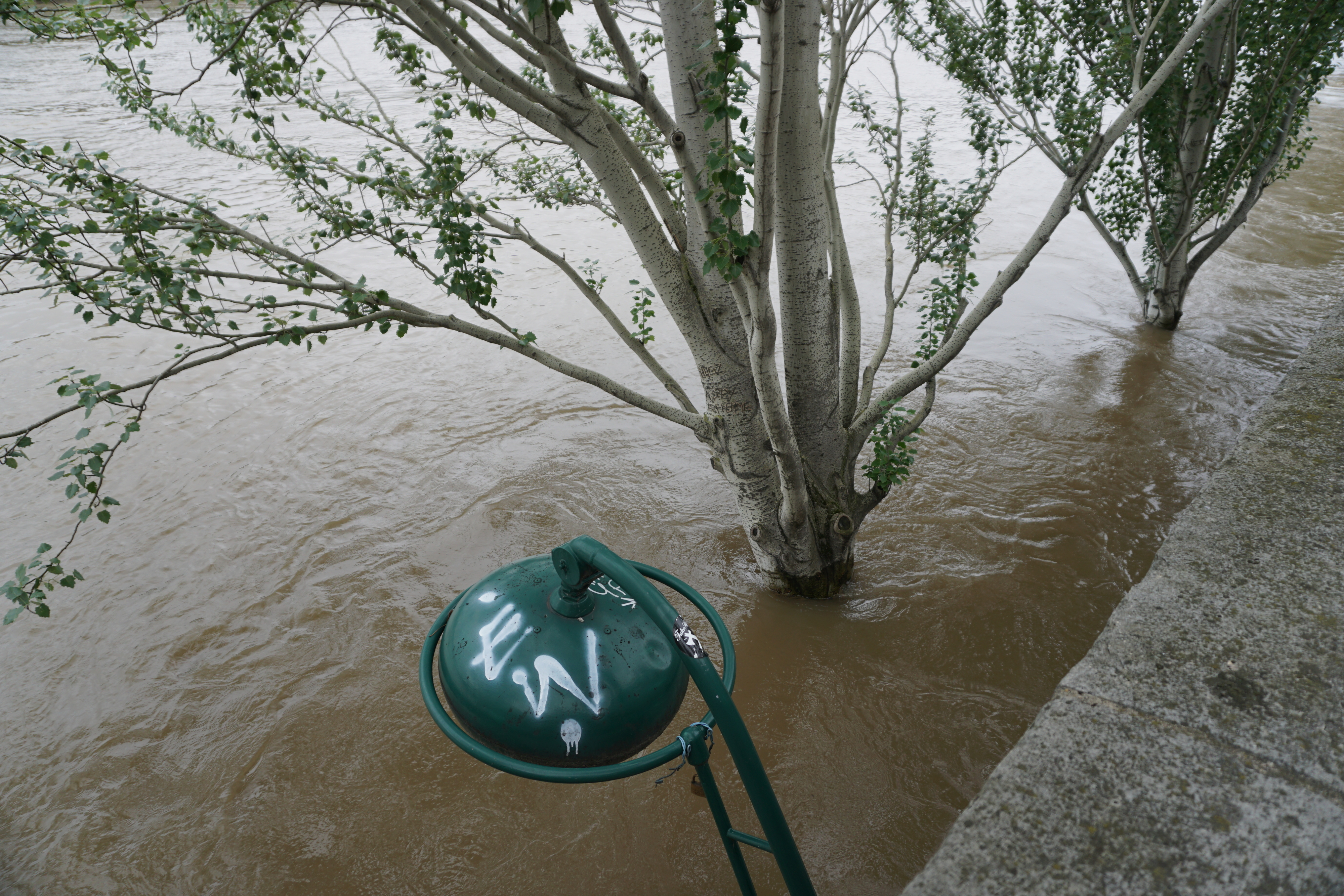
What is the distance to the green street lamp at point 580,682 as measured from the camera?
138cm

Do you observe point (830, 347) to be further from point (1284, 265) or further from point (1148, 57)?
point (1284, 265)

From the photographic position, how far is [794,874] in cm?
144

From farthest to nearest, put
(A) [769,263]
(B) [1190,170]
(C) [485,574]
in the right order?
(B) [1190,170] → (C) [485,574] → (A) [769,263]

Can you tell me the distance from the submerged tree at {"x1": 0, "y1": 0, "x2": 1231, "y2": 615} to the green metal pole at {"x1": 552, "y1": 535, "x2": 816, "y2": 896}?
1.17m

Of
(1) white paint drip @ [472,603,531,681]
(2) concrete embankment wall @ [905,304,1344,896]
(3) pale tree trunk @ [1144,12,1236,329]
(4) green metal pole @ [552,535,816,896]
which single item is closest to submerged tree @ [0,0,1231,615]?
(4) green metal pole @ [552,535,816,896]

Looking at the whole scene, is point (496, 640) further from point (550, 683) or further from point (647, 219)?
point (647, 219)

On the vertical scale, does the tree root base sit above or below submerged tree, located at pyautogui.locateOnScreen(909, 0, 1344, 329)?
below

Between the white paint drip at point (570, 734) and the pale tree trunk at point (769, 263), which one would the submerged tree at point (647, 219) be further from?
the white paint drip at point (570, 734)

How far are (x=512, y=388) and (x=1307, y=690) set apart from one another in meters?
6.88

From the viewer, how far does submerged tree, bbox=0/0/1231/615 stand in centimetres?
267

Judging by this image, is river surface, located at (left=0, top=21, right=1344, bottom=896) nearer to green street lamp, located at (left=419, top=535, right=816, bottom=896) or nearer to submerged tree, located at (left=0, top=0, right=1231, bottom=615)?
submerged tree, located at (left=0, top=0, right=1231, bottom=615)

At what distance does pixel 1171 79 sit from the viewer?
6.17 meters

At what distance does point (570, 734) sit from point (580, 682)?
0.31ft

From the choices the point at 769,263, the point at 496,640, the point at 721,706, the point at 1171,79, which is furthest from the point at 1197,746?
the point at 1171,79
